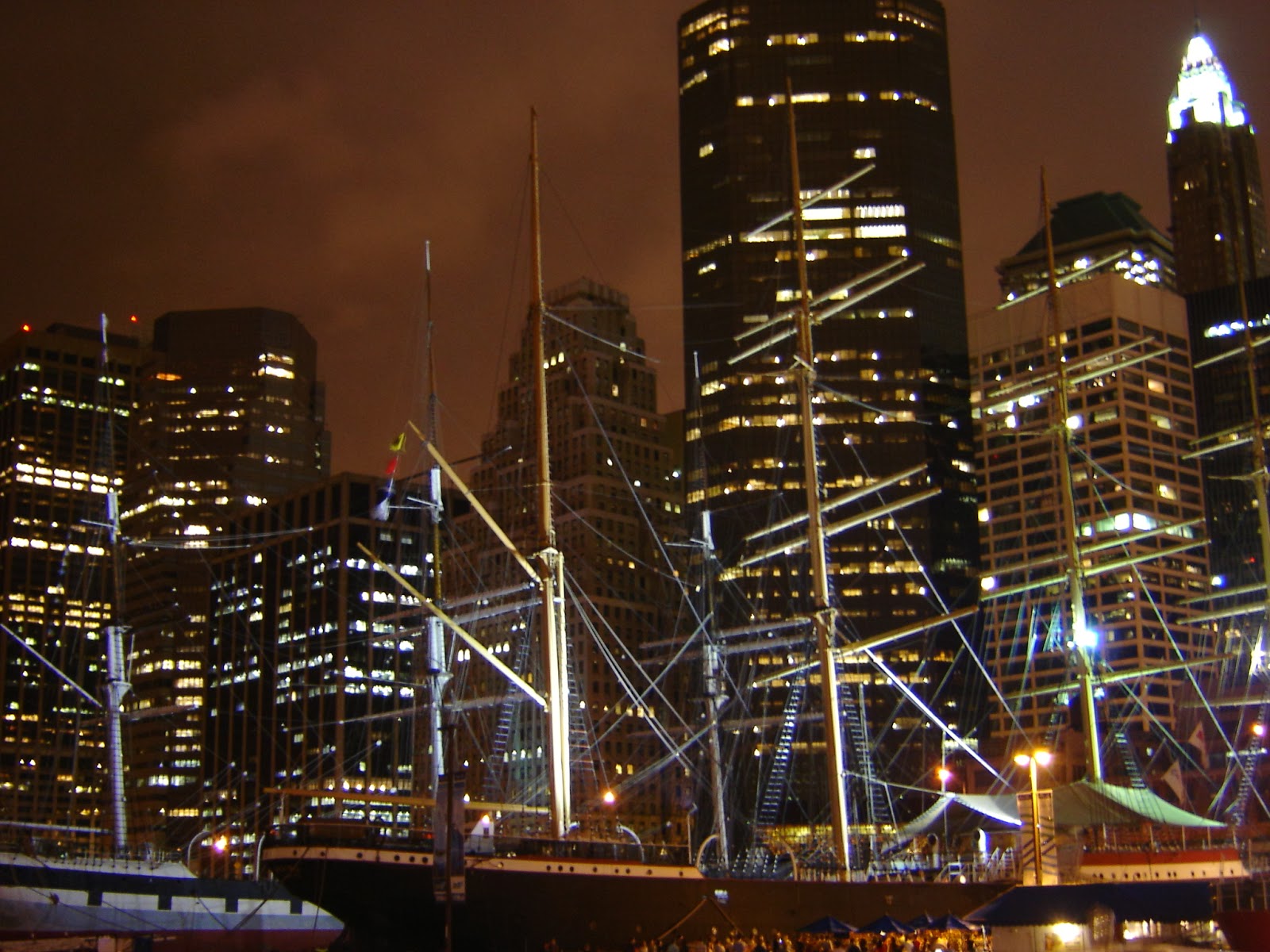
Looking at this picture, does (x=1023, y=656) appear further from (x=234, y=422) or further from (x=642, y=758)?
(x=234, y=422)

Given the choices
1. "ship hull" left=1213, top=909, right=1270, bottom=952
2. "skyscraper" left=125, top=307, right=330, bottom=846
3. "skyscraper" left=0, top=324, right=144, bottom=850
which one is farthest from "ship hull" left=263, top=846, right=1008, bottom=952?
"skyscraper" left=125, top=307, right=330, bottom=846

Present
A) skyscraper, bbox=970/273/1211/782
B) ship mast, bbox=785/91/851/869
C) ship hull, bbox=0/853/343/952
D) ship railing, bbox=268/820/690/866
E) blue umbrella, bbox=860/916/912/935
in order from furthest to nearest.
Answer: skyscraper, bbox=970/273/1211/782 < ship hull, bbox=0/853/343/952 < ship mast, bbox=785/91/851/869 < blue umbrella, bbox=860/916/912/935 < ship railing, bbox=268/820/690/866

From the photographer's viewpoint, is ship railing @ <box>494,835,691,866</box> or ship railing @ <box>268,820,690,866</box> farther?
ship railing @ <box>494,835,691,866</box>

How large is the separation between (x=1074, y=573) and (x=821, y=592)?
510 inches

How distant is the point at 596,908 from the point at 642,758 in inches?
3244

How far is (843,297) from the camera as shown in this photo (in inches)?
4744

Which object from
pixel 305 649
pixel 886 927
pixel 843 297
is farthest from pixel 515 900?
pixel 305 649

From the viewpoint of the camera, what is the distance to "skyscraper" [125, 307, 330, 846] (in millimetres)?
166750

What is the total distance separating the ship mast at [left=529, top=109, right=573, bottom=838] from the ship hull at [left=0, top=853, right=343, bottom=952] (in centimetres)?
799

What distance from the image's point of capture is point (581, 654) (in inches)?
4665

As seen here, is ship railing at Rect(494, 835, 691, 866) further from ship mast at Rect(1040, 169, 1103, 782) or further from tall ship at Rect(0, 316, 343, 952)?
ship mast at Rect(1040, 169, 1103, 782)

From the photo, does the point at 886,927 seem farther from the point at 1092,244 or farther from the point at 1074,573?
the point at 1092,244

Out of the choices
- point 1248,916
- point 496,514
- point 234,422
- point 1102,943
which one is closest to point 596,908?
point 1102,943

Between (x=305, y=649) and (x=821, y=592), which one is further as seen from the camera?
(x=305, y=649)
